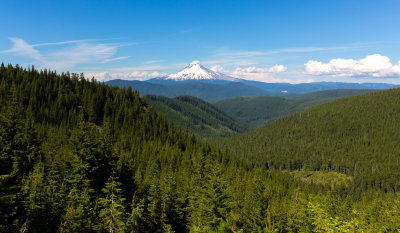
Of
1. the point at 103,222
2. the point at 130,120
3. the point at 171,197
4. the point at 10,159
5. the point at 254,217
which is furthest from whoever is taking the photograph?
the point at 130,120

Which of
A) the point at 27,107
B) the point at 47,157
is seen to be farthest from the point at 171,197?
the point at 27,107

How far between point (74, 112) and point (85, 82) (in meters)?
38.7

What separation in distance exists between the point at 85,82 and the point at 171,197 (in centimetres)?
13828

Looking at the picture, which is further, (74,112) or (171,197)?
(74,112)

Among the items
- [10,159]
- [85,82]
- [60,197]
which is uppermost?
[85,82]

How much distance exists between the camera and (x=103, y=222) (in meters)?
19.3

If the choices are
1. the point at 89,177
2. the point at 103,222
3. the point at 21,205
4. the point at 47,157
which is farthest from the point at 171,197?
the point at 47,157

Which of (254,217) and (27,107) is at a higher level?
(27,107)

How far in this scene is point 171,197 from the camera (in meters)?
35.3

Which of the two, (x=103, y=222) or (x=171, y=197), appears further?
(x=171, y=197)

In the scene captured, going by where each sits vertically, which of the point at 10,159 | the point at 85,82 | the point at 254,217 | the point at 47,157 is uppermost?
the point at 85,82

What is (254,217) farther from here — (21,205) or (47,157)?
(47,157)

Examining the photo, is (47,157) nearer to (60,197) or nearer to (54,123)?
(60,197)

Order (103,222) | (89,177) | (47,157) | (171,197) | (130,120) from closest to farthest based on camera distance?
(103,222) < (89,177) < (171,197) < (47,157) < (130,120)
